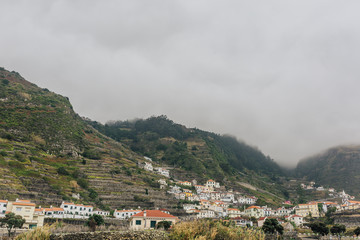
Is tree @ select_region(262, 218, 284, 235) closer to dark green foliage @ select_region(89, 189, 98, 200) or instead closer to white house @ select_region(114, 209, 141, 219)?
white house @ select_region(114, 209, 141, 219)

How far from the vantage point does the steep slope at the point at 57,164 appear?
56531mm

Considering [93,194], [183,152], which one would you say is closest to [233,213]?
[93,194]

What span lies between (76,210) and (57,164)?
2195 cm

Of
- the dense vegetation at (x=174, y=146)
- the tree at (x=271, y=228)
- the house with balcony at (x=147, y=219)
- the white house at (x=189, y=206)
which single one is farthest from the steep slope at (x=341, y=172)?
the house with balcony at (x=147, y=219)

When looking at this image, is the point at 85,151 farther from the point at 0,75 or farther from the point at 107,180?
the point at 0,75

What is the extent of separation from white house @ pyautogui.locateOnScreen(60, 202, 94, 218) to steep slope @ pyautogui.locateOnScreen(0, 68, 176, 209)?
3983 mm

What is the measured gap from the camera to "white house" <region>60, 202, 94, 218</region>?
51312 millimetres

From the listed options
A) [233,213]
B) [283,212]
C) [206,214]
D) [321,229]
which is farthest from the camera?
[283,212]

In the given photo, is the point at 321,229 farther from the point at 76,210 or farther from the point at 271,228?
the point at 76,210

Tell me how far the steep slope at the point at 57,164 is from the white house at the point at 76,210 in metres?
3.98

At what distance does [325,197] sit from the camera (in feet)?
390

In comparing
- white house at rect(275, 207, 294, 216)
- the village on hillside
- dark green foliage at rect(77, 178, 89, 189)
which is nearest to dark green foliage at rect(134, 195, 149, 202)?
the village on hillside

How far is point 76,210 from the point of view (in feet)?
174

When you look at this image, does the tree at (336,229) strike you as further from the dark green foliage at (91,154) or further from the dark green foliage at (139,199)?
the dark green foliage at (91,154)
